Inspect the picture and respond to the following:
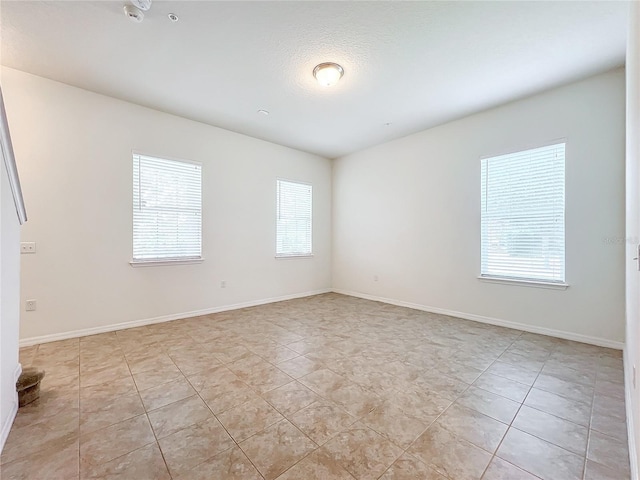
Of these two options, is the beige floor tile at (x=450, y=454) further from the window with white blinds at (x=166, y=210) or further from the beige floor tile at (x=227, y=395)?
the window with white blinds at (x=166, y=210)

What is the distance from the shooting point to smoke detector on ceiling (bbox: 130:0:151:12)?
2.06 metres

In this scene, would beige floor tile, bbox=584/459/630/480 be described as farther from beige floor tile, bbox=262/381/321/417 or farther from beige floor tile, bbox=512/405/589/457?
beige floor tile, bbox=262/381/321/417

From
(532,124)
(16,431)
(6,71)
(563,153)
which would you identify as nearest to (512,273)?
(563,153)

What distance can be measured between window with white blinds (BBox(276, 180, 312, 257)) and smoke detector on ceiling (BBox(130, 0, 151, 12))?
10.8 ft

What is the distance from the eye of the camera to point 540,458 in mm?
1467

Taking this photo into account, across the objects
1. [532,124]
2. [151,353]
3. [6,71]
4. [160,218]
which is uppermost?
[6,71]

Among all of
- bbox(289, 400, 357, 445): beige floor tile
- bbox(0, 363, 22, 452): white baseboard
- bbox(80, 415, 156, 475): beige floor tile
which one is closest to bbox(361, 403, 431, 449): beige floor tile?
bbox(289, 400, 357, 445): beige floor tile

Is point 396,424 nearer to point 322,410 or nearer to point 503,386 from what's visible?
point 322,410

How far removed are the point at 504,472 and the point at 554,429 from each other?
617 millimetres

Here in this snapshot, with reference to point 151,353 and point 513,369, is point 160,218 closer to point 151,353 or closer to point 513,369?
point 151,353

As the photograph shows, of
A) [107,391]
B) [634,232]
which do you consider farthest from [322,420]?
[634,232]

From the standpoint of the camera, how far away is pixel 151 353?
285cm

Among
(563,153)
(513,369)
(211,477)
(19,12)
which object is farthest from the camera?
(563,153)

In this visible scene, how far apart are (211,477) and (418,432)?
118 cm
